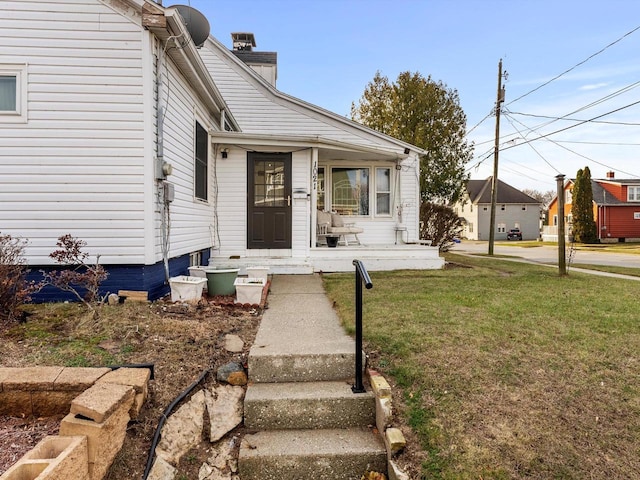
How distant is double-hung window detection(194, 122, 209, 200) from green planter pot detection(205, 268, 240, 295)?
6.52 ft

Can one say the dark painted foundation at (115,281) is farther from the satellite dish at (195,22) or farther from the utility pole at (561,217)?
the utility pole at (561,217)

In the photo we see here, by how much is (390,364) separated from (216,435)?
1416 mm

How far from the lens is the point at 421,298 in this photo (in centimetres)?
540

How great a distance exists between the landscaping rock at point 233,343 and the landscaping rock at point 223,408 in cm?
46

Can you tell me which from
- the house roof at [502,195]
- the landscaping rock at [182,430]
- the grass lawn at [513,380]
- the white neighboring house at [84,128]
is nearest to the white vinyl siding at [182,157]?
the white neighboring house at [84,128]

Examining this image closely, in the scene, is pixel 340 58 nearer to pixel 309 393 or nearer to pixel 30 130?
pixel 30 130

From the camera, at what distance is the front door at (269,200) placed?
816 centimetres

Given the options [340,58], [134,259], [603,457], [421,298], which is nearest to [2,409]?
[134,259]

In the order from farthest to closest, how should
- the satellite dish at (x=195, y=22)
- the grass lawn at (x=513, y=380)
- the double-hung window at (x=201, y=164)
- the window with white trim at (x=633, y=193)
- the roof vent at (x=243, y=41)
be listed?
the window with white trim at (x=633, y=193) < the roof vent at (x=243, y=41) < the double-hung window at (x=201, y=164) < the satellite dish at (x=195, y=22) < the grass lawn at (x=513, y=380)

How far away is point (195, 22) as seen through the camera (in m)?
6.83

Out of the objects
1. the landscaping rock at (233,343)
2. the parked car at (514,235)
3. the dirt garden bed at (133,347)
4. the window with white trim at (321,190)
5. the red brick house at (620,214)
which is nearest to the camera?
the dirt garden bed at (133,347)

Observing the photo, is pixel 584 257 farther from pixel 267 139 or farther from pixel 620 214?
pixel 620 214

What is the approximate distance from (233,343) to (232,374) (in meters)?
0.50

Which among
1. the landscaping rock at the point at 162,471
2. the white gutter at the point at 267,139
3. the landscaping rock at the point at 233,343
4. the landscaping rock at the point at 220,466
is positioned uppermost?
the white gutter at the point at 267,139
